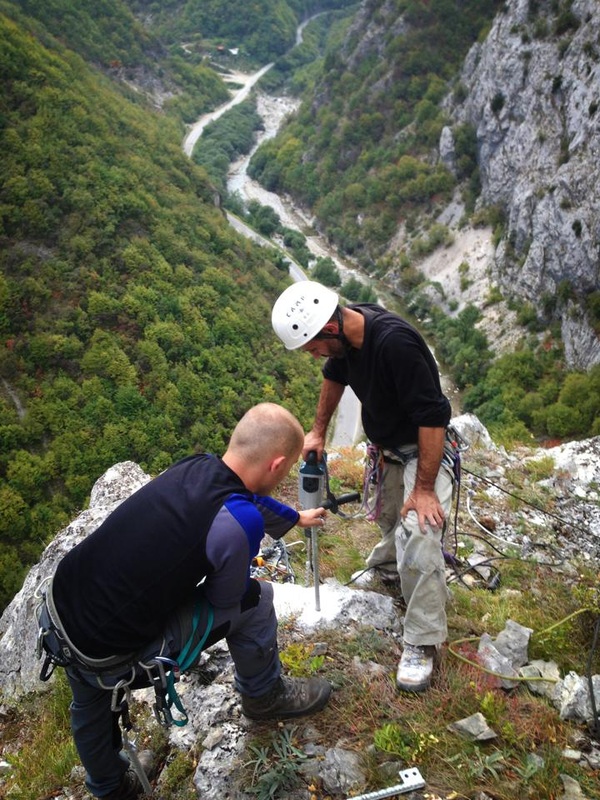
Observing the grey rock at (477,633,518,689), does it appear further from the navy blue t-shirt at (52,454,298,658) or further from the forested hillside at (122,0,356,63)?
the forested hillside at (122,0,356,63)

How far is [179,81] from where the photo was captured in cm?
11175

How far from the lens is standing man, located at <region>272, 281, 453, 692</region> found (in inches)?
123

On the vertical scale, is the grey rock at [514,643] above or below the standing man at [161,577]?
below

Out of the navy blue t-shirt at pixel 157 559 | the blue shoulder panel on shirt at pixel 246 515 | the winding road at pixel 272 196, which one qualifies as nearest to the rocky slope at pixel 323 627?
the navy blue t-shirt at pixel 157 559

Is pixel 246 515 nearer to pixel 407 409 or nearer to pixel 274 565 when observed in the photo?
pixel 407 409

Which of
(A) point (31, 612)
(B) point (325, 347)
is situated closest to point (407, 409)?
(B) point (325, 347)

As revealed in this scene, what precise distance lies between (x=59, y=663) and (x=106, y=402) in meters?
39.3

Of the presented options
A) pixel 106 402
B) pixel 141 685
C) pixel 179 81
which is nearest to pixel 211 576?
pixel 141 685

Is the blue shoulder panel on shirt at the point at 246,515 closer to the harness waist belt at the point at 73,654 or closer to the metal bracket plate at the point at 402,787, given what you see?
the harness waist belt at the point at 73,654

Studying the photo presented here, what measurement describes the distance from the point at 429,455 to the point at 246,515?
4.50 ft

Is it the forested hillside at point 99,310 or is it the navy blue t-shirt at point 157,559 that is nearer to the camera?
the navy blue t-shirt at point 157,559

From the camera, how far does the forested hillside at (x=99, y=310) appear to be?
37156 millimetres

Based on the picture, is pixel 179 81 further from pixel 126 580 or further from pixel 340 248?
pixel 126 580

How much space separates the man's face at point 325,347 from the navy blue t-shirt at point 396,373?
0.29 ft
